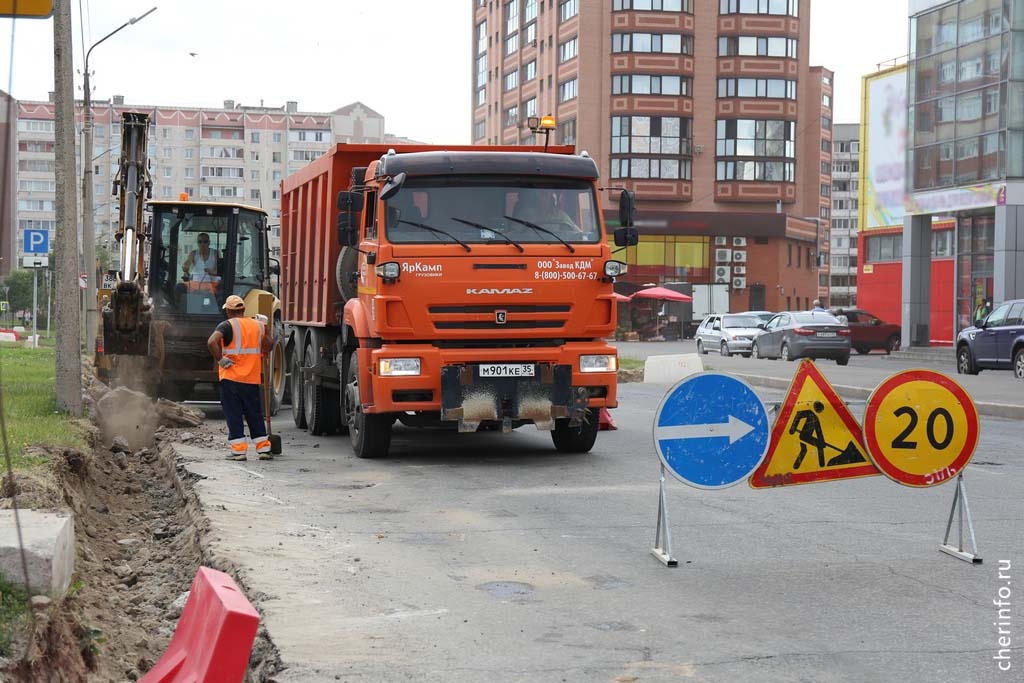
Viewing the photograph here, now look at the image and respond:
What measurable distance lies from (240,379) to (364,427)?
1.40 m

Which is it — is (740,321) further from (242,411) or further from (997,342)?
(242,411)

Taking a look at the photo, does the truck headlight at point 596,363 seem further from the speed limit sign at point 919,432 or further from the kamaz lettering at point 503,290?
the speed limit sign at point 919,432

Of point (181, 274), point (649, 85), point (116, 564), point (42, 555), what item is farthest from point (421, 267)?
point (649, 85)

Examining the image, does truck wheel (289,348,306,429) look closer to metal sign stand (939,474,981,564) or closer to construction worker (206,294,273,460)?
construction worker (206,294,273,460)

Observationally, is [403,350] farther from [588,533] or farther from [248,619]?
[248,619]

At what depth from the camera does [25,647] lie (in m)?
5.43

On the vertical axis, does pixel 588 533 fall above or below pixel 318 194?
below

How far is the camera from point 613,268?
12.9 m

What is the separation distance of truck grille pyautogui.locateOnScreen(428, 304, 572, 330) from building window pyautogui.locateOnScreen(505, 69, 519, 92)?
89.7m

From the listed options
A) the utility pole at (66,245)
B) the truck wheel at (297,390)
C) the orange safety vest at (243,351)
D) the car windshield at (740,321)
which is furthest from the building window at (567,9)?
the orange safety vest at (243,351)

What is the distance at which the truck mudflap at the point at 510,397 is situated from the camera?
12.8 meters

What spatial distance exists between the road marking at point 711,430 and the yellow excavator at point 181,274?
39.8ft

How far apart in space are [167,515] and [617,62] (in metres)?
78.1

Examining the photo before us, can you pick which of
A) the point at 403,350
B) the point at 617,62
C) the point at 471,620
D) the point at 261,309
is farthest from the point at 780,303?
the point at 471,620
